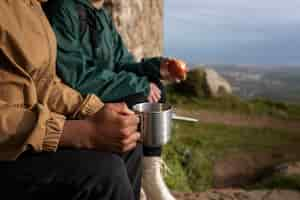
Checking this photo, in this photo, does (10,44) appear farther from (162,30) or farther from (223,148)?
(162,30)

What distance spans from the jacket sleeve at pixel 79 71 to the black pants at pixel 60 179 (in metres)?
0.59

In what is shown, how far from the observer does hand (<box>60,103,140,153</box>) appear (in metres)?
1.10

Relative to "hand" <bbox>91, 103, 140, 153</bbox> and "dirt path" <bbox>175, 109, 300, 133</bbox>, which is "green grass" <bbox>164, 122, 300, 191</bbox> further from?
"hand" <bbox>91, 103, 140, 153</bbox>

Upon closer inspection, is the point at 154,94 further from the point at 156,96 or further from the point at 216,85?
the point at 216,85

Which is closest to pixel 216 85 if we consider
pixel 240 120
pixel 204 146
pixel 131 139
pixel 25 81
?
pixel 240 120

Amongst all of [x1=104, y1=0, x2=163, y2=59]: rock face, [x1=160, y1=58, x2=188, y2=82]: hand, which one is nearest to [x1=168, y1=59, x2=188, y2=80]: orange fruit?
[x1=160, y1=58, x2=188, y2=82]: hand

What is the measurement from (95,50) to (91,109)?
524 mm

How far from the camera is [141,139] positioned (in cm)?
128

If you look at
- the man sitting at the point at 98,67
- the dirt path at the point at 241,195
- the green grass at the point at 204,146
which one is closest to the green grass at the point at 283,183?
the dirt path at the point at 241,195

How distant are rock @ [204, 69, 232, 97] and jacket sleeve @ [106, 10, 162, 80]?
4.93 metres

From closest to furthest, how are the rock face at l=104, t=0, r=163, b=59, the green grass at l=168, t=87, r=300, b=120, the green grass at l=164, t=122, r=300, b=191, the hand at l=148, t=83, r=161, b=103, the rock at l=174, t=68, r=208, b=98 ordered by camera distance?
1. the hand at l=148, t=83, r=161, b=103
2. the rock face at l=104, t=0, r=163, b=59
3. the green grass at l=164, t=122, r=300, b=191
4. the green grass at l=168, t=87, r=300, b=120
5. the rock at l=174, t=68, r=208, b=98

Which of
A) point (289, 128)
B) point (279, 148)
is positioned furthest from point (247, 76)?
point (279, 148)

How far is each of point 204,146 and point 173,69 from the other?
2.65m

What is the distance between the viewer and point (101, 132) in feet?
3.64
